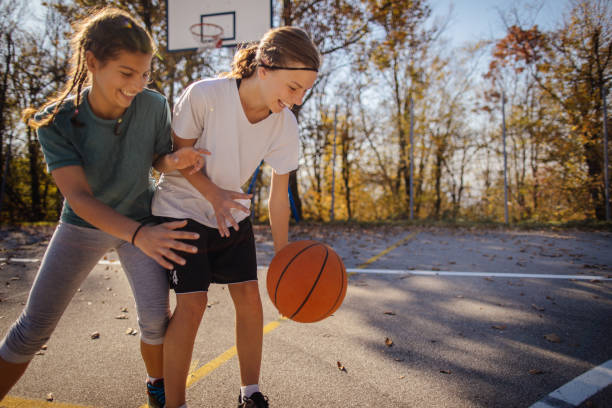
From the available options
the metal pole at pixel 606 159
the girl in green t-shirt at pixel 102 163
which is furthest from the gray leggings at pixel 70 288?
the metal pole at pixel 606 159

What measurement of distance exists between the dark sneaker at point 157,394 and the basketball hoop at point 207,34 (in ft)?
32.2

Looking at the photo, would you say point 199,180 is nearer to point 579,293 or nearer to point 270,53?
point 270,53

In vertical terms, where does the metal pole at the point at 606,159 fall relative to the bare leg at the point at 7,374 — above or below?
above

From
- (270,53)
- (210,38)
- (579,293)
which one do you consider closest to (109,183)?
(270,53)

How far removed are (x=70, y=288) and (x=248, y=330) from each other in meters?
0.95

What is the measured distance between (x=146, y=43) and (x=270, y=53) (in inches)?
23.4

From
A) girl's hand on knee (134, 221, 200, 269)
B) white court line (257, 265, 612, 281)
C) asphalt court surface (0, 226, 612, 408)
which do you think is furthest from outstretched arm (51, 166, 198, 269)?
white court line (257, 265, 612, 281)

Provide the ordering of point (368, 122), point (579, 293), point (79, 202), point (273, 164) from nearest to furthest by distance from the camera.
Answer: point (79, 202), point (273, 164), point (579, 293), point (368, 122)

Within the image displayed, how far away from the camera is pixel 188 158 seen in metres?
1.86

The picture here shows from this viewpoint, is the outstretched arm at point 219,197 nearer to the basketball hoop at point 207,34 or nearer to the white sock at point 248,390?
the white sock at point 248,390

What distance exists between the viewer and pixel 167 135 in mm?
2111

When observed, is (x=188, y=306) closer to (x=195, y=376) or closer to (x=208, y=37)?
(x=195, y=376)

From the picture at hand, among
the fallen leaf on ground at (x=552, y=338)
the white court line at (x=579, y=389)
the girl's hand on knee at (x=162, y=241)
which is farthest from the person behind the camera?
the fallen leaf on ground at (x=552, y=338)

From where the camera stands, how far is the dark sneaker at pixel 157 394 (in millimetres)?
2051
